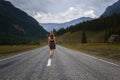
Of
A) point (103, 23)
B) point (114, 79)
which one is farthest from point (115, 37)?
point (114, 79)

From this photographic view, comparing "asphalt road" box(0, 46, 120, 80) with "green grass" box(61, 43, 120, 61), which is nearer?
"asphalt road" box(0, 46, 120, 80)

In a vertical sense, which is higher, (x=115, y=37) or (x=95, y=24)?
(x=95, y=24)

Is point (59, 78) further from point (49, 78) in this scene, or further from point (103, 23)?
point (103, 23)

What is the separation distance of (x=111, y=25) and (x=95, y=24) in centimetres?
2421

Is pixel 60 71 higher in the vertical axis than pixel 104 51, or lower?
higher

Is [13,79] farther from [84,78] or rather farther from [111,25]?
[111,25]

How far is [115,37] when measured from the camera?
445 feet

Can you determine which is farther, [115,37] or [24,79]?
[115,37]

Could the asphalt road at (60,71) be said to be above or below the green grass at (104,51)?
above

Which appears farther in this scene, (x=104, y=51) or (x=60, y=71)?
(x=104, y=51)

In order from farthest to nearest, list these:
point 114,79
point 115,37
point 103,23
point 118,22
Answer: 1. point 103,23
2. point 118,22
3. point 115,37
4. point 114,79

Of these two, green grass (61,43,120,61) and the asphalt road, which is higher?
the asphalt road

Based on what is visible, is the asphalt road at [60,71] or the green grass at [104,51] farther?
the green grass at [104,51]

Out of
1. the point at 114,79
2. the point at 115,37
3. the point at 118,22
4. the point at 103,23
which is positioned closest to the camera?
the point at 114,79
